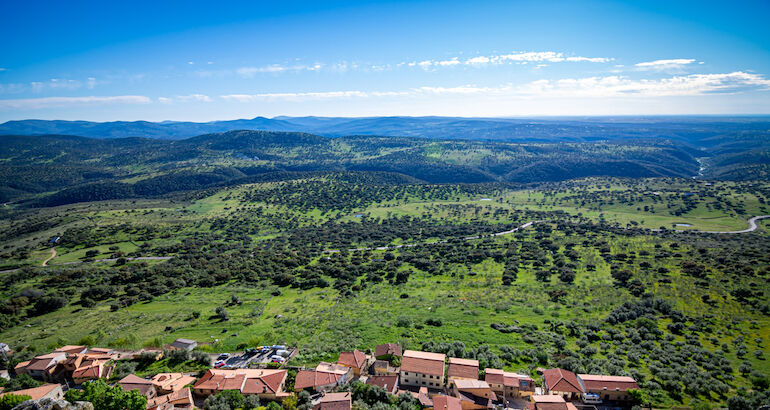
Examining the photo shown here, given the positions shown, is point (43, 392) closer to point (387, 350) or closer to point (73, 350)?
point (73, 350)

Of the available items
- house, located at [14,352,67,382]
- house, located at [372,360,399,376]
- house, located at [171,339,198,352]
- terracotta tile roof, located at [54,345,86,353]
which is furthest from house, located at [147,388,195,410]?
house, located at [372,360,399,376]

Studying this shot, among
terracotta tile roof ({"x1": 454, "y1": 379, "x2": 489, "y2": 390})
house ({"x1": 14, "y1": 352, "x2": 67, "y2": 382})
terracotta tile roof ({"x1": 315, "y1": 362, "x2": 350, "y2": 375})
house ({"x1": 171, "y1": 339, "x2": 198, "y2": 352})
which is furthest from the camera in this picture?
house ({"x1": 171, "y1": 339, "x2": 198, "y2": 352})

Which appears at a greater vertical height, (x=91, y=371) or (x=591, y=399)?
(x=91, y=371)

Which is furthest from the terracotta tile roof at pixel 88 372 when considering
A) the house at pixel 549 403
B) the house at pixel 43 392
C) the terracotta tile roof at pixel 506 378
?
the house at pixel 549 403

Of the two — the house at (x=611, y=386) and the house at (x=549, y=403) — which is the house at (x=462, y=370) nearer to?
the house at (x=549, y=403)

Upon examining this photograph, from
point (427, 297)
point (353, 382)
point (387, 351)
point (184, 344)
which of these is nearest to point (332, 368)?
point (353, 382)

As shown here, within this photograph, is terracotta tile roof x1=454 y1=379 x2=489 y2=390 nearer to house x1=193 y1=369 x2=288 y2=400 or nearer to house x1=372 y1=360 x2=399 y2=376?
house x1=372 y1=360 x2=399 y2=376
